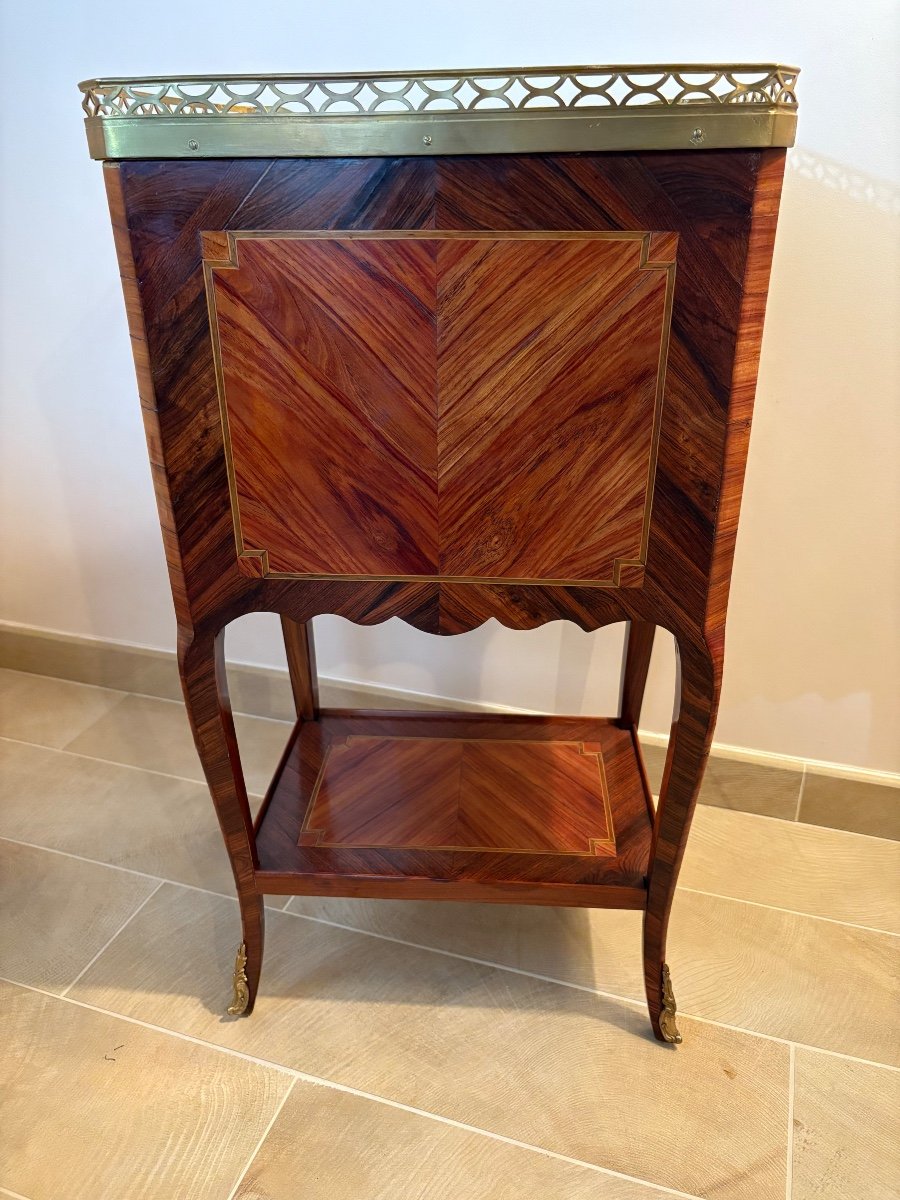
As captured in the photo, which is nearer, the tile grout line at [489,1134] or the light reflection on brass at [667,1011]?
the tile grout line at [489,1134]

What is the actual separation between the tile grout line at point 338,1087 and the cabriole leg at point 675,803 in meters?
0.19

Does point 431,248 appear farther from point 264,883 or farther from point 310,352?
point 264,883

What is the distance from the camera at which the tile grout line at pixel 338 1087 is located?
37.9 inches

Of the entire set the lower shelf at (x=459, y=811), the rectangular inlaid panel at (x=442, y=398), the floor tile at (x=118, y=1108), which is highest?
the rectangular inlaid panel at (x=442, y=398)

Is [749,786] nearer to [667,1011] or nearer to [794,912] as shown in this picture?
[794,912]

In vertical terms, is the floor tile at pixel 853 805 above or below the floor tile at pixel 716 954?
above

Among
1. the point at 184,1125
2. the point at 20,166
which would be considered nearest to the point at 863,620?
the point at 184,1125

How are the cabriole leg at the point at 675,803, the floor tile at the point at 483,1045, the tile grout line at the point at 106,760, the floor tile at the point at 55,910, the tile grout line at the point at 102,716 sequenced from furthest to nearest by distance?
the tile grout line at the point at 102,716, the tile grout line at the point at 106,760, the floor tile at the point at 55,910, the floor tile at the point at 483,1045, the cabriole leg at the point at 675,803

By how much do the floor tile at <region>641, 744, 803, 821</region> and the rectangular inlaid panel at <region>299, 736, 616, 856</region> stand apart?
0.31m

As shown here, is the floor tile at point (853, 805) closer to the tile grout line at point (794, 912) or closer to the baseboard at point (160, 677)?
the baseboard at point (160, 677)

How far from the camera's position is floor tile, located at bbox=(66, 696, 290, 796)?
162cm

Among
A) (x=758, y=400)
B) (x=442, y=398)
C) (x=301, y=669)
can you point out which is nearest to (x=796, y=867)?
(x=758, y=400)

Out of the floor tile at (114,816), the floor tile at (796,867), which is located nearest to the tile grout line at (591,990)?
the floor tile at (114,816)

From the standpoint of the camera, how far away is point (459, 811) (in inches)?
45.3
